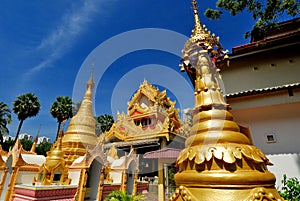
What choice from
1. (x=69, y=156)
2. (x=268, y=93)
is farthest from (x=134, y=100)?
(x=268, y=93)

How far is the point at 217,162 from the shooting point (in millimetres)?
2010

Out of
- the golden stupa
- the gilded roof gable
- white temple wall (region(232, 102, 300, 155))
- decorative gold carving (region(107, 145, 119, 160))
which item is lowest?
the golden stupa

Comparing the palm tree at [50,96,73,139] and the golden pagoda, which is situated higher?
the palm tree at [50,96,73,139]

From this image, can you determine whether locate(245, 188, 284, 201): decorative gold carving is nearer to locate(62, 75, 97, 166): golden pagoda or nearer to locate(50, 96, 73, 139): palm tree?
locate(62, 75, 97, 166): golden pagoda

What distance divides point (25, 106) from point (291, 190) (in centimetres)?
3125

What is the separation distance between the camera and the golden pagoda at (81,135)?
49.4 feet

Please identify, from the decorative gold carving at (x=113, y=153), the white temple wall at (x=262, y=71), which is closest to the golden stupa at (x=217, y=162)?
the white temple wall at (x=262, y=71)

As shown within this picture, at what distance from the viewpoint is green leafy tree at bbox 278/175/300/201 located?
4.19 meters

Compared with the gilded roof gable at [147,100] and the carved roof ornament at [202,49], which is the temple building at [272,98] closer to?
the carved roof ornament at [202,49]

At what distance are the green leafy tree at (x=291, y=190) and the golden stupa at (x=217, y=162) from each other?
3174 millimetres

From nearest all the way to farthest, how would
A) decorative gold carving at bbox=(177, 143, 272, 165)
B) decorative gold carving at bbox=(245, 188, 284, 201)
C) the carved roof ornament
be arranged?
decorative gold carving at bbox=(245, 188, 284, 201)
decorative gold carving at bbox=(177, 143, 272, 165)
the carved roof ornament

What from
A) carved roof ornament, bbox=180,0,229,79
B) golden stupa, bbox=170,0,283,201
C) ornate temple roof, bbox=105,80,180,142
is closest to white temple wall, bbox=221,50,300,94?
carved roof ornament, bbox=180,0,229,79

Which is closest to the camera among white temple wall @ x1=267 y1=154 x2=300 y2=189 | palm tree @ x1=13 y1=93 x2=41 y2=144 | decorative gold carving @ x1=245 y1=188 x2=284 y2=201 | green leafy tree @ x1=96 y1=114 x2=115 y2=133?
decorative gold carving @ x1=245 y1=188 x2=284 y2=201

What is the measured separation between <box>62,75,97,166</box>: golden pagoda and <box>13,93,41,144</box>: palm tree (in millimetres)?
12991
